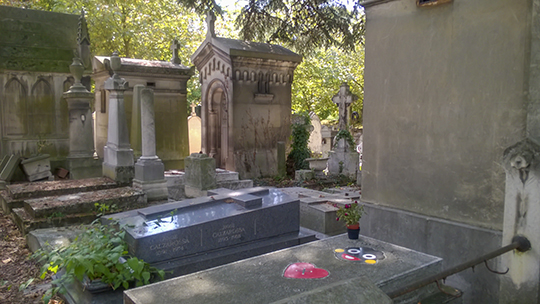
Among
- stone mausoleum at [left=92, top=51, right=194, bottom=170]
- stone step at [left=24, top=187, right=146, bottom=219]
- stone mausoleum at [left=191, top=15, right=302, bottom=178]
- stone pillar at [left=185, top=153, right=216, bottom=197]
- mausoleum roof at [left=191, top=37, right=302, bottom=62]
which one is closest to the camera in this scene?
stone step at [left=24, top=187, right=146, bottom=219]

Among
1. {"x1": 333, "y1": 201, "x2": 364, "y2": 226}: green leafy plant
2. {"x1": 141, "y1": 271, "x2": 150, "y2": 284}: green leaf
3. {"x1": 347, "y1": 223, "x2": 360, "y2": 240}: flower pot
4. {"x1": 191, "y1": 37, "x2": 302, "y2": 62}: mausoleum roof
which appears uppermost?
{"x1": 191, "y1": 37, "x2": 302, "y2": 62}: mausoleum roof

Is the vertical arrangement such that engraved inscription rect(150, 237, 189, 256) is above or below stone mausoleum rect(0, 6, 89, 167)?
below

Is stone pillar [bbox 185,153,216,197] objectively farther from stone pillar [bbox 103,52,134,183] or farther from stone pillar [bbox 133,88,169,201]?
stone pillar [bbox 103,52,134,183]

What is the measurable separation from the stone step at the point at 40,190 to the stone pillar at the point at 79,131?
66.1 inches

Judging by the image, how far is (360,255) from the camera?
3668 millimetres

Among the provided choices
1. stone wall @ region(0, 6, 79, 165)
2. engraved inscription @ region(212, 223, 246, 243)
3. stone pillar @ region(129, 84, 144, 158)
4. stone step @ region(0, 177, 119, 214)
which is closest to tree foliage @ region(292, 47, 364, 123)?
stone pillar @ region(129, 84, 144, 158)

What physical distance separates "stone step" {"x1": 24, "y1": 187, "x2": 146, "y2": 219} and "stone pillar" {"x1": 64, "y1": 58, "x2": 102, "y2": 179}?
2756 millimetres

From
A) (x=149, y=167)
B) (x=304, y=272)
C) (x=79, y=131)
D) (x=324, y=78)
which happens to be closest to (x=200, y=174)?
(x=149, y=167)

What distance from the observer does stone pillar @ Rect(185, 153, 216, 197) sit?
26.2 ft

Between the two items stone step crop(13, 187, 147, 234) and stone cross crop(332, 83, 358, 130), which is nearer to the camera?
stone step crop(13, 187, 147, 234)

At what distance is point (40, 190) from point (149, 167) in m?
1.81

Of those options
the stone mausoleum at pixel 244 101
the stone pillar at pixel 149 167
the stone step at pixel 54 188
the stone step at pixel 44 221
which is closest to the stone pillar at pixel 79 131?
the stone step at pixel 54 188

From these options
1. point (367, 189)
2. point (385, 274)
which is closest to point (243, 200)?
point (367, 189)

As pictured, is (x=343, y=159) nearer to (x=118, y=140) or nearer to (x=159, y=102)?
(x=159, y=102)
